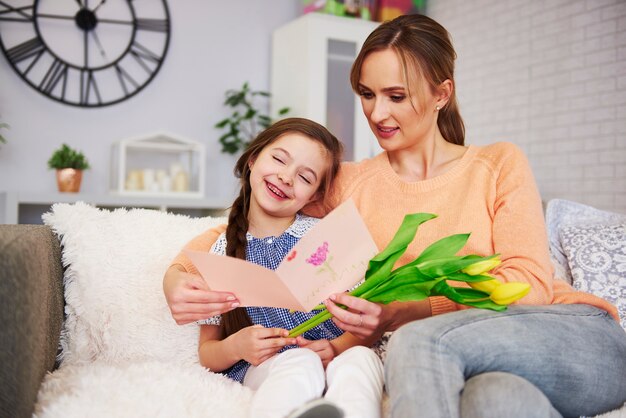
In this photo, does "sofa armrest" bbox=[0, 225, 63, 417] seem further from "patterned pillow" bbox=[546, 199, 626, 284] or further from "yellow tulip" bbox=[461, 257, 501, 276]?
"patterned pillow" bbox=[546, 199, 626, 284]

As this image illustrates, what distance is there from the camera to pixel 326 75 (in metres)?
4.15

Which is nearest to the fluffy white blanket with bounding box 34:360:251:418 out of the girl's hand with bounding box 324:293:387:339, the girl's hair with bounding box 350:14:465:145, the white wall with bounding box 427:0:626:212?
the girl's hand with bounding box 324:293:387:339

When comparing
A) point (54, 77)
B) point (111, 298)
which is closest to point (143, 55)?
point (54, 77)

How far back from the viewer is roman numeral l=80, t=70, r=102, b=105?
3.89m

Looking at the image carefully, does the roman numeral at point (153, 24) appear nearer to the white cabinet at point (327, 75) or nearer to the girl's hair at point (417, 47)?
the white cabinet at point (327, 75)

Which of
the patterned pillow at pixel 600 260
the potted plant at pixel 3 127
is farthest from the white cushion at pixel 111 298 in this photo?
the potted plant at pixel 3 127

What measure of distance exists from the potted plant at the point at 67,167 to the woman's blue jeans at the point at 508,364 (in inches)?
116

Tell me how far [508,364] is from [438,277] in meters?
0.17

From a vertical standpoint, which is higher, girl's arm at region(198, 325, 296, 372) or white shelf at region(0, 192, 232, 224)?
white shelf at region(0, 192, 232, 224)

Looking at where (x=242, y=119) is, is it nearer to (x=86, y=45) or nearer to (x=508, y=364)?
(x=86, y=45)

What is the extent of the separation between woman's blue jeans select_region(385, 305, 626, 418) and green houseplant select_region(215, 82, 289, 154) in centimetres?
314

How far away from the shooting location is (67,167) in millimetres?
3541

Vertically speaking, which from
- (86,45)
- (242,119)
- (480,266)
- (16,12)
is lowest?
(480,266)

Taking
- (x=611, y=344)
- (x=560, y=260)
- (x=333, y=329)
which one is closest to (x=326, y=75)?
(x=560, y=260)
